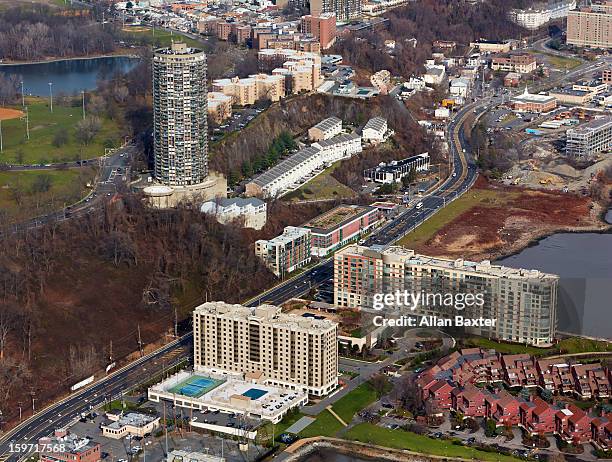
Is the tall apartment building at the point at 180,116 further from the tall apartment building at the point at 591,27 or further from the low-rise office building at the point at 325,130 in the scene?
the tall apartment building at the point at 591,27

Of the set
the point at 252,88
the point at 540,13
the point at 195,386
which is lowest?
the point at 195,386

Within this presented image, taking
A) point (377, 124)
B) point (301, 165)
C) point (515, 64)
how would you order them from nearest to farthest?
point (301, 165) → point (377, 124) → point (515, 64)

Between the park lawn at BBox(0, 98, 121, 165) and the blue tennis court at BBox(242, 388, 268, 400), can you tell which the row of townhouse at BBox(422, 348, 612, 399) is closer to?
the blue tennis court at BBox(242, 388, 268, 400)

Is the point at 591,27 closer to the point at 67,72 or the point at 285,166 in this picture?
the point at 67,72

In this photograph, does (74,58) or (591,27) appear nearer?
(74,58)

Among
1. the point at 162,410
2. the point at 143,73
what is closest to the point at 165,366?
the point at 162,410

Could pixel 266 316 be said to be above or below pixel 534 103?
above

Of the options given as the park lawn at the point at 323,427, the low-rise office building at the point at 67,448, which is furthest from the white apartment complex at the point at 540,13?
the low-rise office building at the point at 67,448

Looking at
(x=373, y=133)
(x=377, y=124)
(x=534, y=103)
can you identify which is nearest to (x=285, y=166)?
(x=373, y=133)
